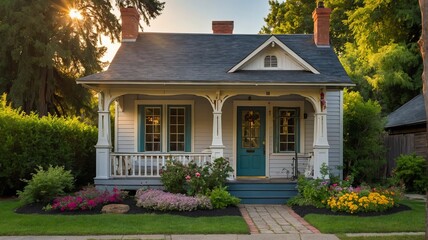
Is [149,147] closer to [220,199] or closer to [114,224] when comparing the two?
[220,199]

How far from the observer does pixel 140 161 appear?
12.5 m

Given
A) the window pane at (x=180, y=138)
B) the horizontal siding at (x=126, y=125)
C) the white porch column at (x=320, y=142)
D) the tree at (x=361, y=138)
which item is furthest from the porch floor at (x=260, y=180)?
the horizontal siding at (x=126, y=125)

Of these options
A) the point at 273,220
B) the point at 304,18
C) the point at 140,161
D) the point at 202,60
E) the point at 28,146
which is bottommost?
the point at 273,220

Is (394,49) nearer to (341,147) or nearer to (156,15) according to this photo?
(341,147)

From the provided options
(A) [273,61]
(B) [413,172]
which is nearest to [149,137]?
(A) [273,61]

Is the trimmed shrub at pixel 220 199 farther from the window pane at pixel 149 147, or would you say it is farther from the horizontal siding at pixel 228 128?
the window pane at pixel 149 147

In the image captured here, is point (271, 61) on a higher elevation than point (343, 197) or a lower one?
higher

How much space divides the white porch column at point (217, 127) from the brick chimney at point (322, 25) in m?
5.01

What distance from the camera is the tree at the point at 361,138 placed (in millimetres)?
15102

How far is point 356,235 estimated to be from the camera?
323 inches

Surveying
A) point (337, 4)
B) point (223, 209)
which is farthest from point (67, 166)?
point (337, 4)

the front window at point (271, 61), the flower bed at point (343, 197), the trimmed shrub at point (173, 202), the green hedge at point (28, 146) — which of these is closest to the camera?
the flower bed at point (343, 197)

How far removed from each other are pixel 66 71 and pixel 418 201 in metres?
17.9

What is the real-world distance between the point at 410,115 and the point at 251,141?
7993mm
